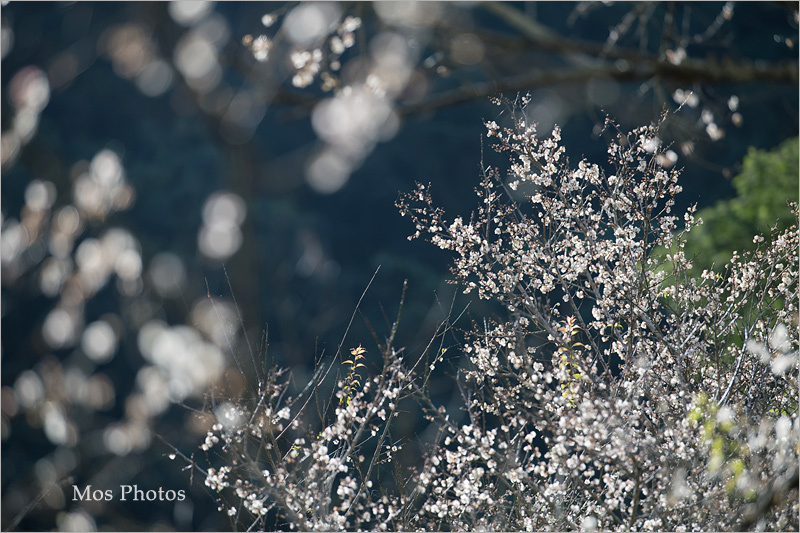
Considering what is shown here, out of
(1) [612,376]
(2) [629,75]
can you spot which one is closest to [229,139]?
(2) [629,75]

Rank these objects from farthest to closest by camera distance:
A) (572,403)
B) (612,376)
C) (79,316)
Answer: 1. (79,316)
2. (612,376)
3. (572,403)

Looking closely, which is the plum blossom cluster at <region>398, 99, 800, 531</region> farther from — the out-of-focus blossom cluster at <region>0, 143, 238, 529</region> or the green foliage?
the green foliage

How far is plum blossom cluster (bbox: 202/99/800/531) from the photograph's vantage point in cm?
204

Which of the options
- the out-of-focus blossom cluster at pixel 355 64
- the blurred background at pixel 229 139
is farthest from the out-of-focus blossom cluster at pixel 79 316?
the out-of-focus blossom cluster at pixel 355 64

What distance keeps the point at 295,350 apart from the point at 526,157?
1.56 meters

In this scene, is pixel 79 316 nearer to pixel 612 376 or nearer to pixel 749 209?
pixel 612 376

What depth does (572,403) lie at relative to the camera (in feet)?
7.12

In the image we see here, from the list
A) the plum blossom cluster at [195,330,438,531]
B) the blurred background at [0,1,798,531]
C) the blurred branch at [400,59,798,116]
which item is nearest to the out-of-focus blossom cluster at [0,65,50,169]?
the blurred background at [0,1,798,531]

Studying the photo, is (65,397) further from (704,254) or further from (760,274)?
(704,254)

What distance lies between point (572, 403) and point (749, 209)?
3631 millimetres

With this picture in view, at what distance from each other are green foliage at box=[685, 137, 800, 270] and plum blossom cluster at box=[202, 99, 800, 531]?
6.22 feet

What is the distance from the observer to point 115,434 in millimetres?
2426

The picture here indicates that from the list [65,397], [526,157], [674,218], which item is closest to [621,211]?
[674,218]

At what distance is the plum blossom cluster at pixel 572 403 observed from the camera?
204cm
